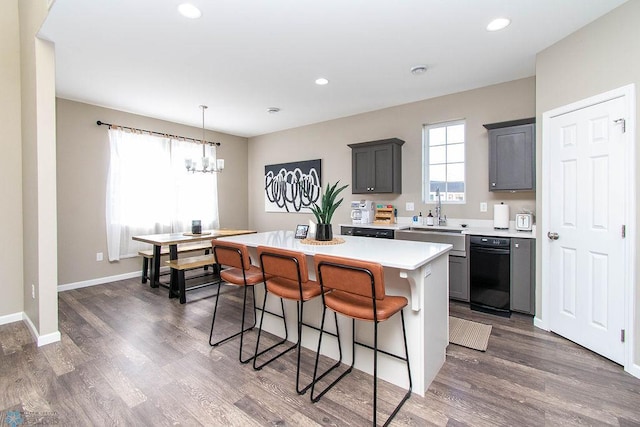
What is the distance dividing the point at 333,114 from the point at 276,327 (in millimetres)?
3583

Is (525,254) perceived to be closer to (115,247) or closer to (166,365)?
(166,365)

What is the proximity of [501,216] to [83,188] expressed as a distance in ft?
18.8

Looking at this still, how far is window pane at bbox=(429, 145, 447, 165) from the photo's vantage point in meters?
4.28

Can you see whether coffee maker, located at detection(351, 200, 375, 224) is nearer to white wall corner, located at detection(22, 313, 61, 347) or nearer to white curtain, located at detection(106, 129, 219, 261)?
white curtain, located at detection(106, 129, 219, 261)

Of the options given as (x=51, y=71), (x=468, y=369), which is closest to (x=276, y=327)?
(x=468, y=369)

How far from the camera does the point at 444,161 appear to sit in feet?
14.0

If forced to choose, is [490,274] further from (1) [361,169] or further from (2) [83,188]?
(2) [83,188]

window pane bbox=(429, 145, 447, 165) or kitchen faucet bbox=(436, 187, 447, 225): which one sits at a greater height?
window pane bbox=(429, 145, 447, 165)

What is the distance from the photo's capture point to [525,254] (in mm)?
3145

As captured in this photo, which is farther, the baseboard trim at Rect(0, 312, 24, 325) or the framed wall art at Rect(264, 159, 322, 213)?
the framed wall art at Rect(264, 159, 322, 213)

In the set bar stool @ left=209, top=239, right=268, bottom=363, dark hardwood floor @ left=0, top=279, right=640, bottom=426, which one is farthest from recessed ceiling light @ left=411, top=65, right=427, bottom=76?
dark hardwood floor @ left=0, top=279, right=640, bottom=426

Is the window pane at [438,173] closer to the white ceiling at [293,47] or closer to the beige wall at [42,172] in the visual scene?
the white ceiling at [293,47]

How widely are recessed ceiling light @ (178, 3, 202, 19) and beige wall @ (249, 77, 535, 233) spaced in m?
3.11

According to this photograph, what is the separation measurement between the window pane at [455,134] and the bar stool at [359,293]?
3.04m
